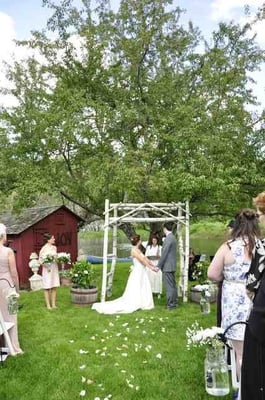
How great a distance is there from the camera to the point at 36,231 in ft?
55.7

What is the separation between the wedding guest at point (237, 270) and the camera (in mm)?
5000

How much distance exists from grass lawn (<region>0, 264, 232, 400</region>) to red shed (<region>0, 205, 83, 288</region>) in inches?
256

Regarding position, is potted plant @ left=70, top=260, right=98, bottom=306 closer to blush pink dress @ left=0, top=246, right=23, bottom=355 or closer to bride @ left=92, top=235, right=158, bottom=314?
bride @ left=92, top=235, right=158, bottom=314

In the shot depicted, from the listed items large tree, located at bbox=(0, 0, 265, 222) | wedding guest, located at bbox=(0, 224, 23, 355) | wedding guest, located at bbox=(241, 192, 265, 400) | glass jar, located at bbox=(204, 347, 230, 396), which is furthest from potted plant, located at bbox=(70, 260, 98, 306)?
wedding guest, located at bbox=(241, 192, 265, 400)

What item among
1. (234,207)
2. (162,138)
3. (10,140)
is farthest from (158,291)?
(10,140)

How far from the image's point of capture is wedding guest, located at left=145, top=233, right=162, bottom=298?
12.3 meters

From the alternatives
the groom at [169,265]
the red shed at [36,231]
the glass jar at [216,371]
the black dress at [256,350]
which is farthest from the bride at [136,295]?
the black dress at [256,350]

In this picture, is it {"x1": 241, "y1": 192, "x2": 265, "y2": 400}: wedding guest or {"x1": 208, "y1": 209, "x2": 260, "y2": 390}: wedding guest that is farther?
{"x1": 208, "y1": 209, "x2": 260, "y2": 390}: wedding guest

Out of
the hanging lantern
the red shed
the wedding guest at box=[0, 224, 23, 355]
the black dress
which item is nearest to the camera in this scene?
the black dress

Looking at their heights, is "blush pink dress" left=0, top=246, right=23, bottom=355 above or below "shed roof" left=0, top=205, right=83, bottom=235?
below

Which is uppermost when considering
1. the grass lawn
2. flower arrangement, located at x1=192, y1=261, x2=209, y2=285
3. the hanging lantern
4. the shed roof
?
the shed roof

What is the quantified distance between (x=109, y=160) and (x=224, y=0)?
5.71 m

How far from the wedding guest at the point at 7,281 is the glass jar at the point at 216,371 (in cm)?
378

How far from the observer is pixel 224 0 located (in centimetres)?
1220
